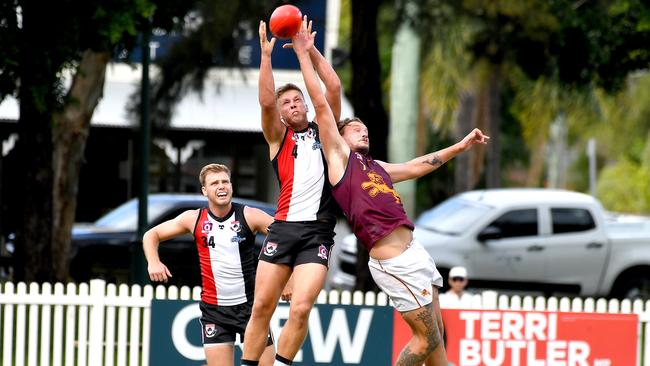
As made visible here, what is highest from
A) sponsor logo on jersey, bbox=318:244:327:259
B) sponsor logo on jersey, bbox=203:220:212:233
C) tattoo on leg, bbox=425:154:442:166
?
tattoo on leg, bbox=425:154:442:166

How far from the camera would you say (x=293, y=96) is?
8.70 meters

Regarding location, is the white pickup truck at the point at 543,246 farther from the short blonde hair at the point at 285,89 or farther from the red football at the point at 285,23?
the red football at the point at 285,23

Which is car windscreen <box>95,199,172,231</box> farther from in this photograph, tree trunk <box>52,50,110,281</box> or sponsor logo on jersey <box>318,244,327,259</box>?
sponsor logo on jersey <box>318,244,327,259</box>

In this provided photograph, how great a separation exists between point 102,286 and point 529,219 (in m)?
10.2

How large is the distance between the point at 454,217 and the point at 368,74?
4.57 m

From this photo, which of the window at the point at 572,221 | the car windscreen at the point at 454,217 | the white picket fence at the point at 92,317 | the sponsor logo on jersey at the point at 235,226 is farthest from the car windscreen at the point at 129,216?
the sponsor logo on jersey at the point at 235,226

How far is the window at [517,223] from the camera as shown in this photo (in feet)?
68.3

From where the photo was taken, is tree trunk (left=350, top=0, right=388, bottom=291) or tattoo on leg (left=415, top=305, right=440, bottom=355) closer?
tattoo on leg (left=415, top=305, right=440, bottom=355)

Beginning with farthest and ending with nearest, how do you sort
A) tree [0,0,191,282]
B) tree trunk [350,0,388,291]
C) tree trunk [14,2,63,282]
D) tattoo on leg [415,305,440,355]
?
tree trunk [350,0,388,291] < tree trunk [14,2,63,282] < tree [0,0,191,282] < tattoo on leg [415,305,440,355]

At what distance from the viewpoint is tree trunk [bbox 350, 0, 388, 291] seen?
1700cm

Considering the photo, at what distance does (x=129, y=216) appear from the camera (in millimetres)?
21375

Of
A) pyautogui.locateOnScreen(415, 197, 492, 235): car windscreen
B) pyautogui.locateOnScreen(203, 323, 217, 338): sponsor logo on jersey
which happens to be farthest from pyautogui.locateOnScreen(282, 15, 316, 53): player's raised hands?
pyautogui.locateOnScreen(415, 197, 492, 235): car windscreen

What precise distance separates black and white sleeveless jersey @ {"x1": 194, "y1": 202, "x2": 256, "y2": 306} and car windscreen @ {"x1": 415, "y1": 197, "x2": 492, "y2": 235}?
11.5 m

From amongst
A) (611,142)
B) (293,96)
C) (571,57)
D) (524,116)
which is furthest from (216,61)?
(611,142)
